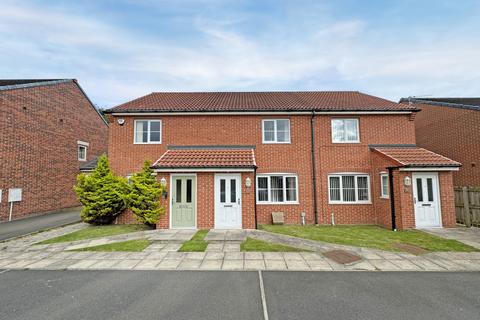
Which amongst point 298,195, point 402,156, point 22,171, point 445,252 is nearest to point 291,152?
point 298,195

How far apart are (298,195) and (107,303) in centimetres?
945

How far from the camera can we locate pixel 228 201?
34.1 feet

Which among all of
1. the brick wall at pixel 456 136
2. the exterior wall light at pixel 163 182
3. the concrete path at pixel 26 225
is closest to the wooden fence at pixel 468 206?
the brick wall at pixel 456 136

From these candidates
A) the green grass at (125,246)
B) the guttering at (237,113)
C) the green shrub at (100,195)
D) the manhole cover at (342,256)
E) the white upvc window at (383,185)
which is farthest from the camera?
the guttering at (237,113)

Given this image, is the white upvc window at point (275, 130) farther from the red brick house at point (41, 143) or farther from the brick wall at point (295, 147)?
the red brick house at point (41, 143)

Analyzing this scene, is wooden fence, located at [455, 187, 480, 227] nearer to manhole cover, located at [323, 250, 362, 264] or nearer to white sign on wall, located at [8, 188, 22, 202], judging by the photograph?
manhole cover, located at [323, 250, 362, 264]

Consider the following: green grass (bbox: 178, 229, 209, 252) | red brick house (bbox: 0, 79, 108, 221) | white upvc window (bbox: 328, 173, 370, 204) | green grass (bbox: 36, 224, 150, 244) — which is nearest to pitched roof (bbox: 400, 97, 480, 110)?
white upvc window (bbox: 328, 173, 370, 204)

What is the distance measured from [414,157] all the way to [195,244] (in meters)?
10.7

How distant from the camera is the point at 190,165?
10.2 meters

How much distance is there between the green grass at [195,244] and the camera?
24.4 ft

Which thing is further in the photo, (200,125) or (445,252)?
(200,125)

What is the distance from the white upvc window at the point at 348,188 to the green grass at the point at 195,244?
7.07m

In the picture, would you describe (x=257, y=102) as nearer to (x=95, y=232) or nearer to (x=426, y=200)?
(x=426, y=200)

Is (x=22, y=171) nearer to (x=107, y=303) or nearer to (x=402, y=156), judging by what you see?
(x=107, y=303)
